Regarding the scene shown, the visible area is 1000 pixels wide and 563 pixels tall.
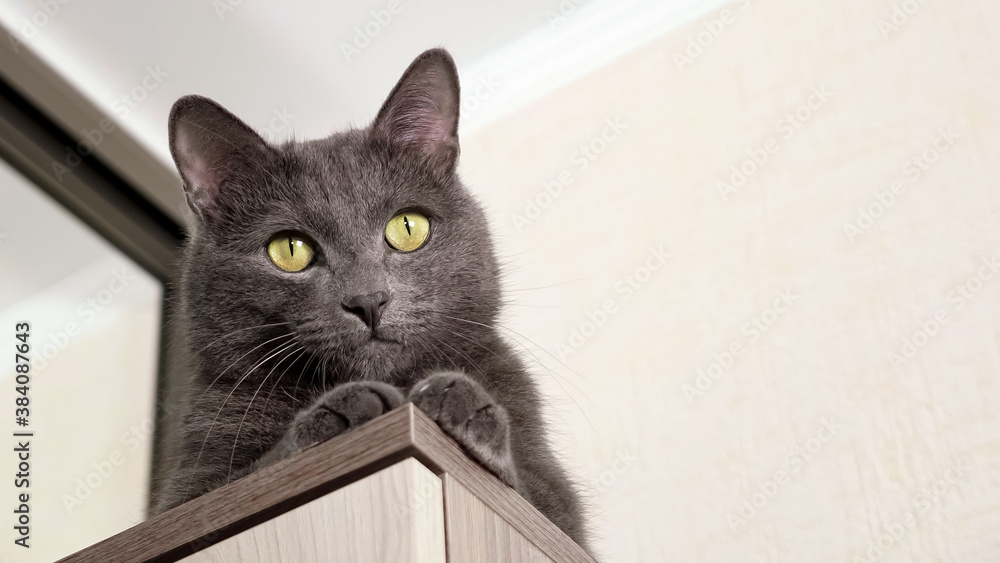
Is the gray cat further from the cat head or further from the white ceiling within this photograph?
the white ceiling


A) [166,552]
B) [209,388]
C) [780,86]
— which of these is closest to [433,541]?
[166,552]

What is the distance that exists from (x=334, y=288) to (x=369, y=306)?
0.07 m

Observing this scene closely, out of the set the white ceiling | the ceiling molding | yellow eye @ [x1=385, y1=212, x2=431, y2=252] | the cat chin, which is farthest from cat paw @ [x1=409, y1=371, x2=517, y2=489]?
the ceiling molding

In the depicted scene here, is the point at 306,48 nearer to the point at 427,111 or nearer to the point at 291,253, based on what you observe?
→ the point at 427,111

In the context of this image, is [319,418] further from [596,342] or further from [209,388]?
[596,342]

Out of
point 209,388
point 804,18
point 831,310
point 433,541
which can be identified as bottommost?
point 433,541

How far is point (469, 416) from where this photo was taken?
80 cm

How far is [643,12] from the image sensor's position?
2135 millimetres

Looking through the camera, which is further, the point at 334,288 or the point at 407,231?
the point at 407,231

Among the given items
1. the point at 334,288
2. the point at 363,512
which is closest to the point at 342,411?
the point at 363,512

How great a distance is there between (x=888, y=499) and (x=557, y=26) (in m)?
1.45

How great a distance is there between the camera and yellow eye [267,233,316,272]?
1082 mm

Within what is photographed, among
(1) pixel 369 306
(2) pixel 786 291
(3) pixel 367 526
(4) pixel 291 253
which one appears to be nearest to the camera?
(3) pixel 367 526

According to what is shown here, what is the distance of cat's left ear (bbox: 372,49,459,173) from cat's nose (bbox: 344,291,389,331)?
34 cm
